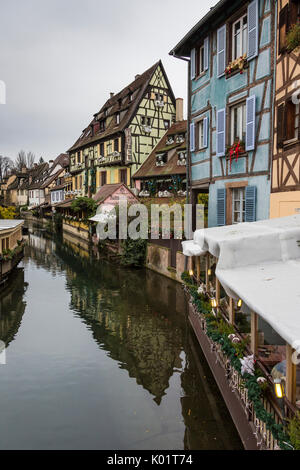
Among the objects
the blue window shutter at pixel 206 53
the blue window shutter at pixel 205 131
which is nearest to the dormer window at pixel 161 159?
the blue window shutter at pixel 205 131

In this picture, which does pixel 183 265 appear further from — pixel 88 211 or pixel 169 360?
pixel 88 211

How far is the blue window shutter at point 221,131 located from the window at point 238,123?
26 cm

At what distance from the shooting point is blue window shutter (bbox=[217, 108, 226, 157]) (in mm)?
11914

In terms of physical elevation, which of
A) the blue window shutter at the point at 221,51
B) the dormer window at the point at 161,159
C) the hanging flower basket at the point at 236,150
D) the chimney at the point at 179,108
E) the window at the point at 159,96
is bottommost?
the hanging flower basket at the point at 236,150

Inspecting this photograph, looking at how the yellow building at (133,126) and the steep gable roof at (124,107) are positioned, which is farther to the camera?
the steep gable roof at (124,107)

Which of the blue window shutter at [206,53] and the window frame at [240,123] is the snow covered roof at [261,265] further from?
the blue window shutter at [206,53]

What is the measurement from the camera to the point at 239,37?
11.4 m

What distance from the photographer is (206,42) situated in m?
13.0

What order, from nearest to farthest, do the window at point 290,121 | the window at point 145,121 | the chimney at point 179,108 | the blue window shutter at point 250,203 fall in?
the window at point 290,121
the blue window shutter at point 250,203
the window at point 145,121
the chimney at point 179,108

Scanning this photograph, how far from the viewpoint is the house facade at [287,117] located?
878 cm

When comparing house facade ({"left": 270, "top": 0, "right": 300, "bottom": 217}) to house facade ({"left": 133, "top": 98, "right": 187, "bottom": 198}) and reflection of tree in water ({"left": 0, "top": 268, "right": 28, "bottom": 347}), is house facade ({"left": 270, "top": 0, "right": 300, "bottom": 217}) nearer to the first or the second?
reflection of tree in water ({"left": 0, "top": 268, "right": 28, "bottom": 347})

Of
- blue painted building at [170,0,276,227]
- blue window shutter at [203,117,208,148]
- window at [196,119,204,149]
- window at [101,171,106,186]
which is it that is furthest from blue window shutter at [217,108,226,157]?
window at [101,171,106,186]

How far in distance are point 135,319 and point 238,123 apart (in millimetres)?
7227

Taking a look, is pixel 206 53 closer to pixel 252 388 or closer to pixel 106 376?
pixel 106 376
